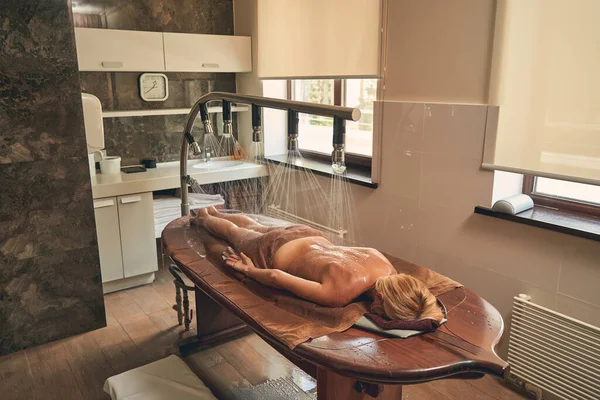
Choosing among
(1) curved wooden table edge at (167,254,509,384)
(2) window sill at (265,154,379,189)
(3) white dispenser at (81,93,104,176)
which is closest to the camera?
(1) curved wooden table edge at (167,254,509,384)

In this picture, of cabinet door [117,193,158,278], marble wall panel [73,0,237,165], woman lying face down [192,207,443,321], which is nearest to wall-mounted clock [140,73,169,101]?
marble wall panel [73,0,237,165]

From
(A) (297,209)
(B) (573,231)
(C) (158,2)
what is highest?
(C) (158,2)

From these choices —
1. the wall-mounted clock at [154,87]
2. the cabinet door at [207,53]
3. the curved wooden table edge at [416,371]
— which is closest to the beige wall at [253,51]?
the cabinet door at [207,53]

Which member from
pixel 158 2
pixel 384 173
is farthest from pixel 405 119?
pixel 158 2

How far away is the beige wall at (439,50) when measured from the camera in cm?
224

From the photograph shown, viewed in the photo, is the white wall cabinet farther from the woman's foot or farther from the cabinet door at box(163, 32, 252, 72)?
the woman's foot

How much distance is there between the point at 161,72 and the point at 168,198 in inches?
38.8

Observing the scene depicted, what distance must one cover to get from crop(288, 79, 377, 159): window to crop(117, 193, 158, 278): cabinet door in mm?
1307

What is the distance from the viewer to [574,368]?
2.06m

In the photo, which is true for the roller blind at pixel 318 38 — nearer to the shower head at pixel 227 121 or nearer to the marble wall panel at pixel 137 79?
the marble wall panel at pixel 137 79

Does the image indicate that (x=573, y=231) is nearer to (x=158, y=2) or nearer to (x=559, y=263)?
(x=559, y=263)

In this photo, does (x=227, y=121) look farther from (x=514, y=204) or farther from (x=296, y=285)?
(x=514, y=204)

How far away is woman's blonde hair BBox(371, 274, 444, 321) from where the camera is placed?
1.45 metres

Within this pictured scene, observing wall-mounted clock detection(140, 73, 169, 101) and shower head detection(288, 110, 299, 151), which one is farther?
wall-mounted clock detection(140, 73, 169, 101)
